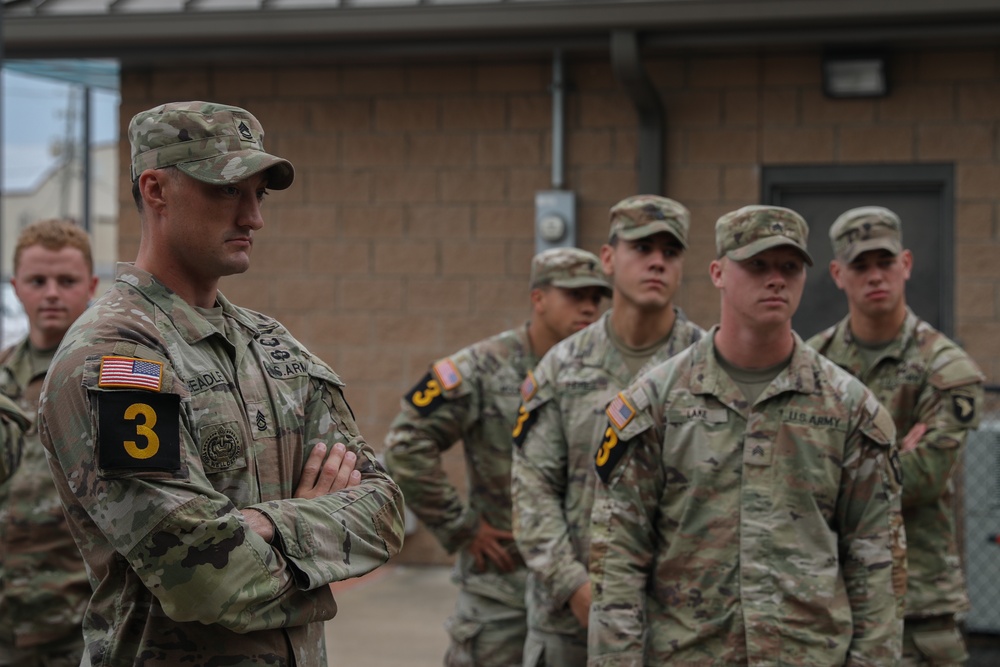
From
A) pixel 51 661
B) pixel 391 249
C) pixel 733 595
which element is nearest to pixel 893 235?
pixel 733 595

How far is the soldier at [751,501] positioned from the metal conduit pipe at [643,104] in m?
3.91

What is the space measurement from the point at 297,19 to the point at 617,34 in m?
1.95

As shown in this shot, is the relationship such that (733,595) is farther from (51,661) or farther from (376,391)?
(376,391)

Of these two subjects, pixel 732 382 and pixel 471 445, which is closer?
pixel 732 382

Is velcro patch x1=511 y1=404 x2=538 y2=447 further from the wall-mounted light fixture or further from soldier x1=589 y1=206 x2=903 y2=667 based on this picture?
the wall-mounted light fixture

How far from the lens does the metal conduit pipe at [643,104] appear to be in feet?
24.2

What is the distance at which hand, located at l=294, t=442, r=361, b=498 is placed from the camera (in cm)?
274

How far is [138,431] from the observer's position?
2350 mm

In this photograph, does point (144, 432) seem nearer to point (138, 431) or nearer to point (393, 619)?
point (138, 431)

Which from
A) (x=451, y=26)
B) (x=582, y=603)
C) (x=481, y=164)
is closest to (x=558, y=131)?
(x=481, y=164)

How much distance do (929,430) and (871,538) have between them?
4.57 feet

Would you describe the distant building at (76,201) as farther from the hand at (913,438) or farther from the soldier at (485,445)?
the hand at (913,438)

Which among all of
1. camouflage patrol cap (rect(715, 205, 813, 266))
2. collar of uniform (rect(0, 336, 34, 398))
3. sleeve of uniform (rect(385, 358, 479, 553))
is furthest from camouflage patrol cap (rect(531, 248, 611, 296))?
collar of uniform (rect(0, 336, 34, 398))

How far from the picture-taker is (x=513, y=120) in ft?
27.0
